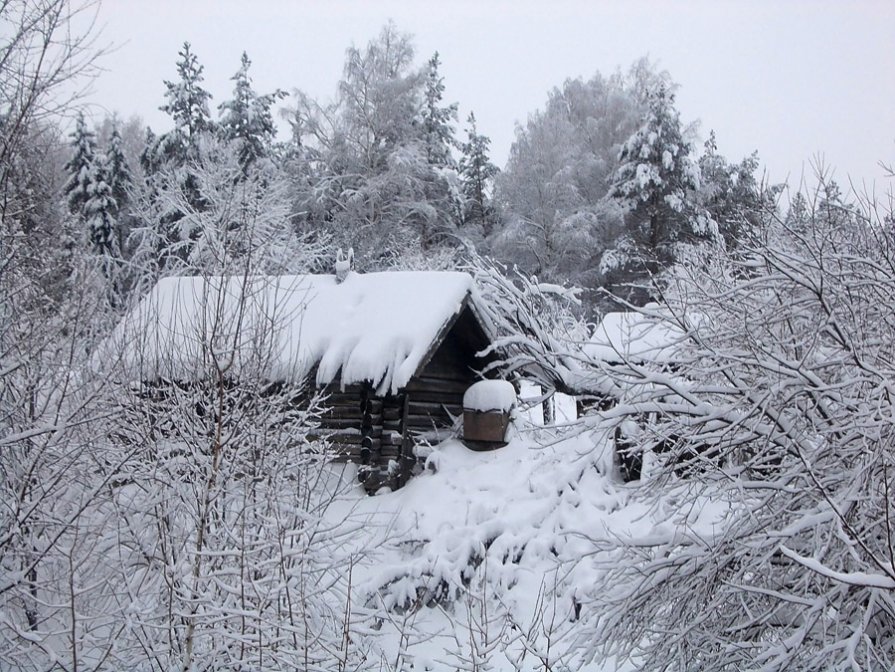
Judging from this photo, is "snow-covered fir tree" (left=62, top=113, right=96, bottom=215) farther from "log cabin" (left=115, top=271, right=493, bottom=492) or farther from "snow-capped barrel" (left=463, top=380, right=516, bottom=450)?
"snow-capped barrel" (left=463, top=380, right=516, bottom=450)

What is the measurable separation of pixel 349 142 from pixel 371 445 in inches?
689

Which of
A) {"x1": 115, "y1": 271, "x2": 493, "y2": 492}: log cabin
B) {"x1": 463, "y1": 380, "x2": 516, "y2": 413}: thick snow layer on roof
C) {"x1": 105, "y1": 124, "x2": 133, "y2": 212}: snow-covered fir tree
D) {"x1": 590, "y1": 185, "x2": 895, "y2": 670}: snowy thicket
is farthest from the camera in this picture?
{"x1": 105, "y1": 124, "x2": 133, "y2": 212}: snow-covered fir tree

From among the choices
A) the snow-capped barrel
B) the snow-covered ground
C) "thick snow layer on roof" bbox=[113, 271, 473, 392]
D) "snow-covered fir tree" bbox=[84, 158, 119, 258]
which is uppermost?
"snow-covered fir tree" bbox=[84, 158, 119, 258]

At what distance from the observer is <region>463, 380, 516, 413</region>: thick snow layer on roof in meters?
12.4

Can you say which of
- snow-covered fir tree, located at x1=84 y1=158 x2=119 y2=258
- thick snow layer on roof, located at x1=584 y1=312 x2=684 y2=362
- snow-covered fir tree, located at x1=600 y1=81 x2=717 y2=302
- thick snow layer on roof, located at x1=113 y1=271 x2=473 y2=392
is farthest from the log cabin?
snow-covered fir tree, located at x1=84 y1=158 x2=119 y2=258

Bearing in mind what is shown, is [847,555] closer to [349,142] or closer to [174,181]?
[174,181]

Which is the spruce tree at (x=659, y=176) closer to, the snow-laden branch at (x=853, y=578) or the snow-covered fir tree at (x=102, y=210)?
the snow-covered fir tree at (x=102, y=210)

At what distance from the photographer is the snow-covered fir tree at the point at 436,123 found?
29359mm

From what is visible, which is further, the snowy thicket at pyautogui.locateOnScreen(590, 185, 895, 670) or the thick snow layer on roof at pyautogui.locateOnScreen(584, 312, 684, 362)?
the thick snow layer on roof at pyautogui.locateOnScreen(584, 312, 684, 362)

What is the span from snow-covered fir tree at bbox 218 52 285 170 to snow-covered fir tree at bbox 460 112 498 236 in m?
9.14

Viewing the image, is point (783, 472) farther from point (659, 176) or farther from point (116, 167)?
point (116, 167)

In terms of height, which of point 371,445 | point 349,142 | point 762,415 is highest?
point 349,142

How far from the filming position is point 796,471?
509cm

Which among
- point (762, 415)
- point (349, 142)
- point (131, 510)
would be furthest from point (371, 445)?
point (349, 142)
